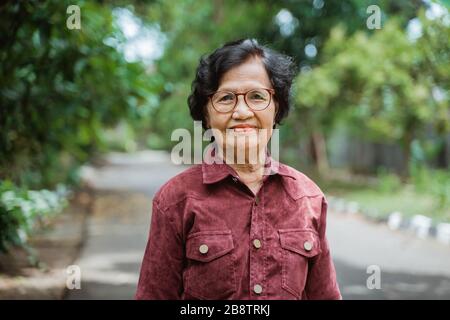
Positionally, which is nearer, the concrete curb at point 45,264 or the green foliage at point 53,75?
the green foliage at point 53,75

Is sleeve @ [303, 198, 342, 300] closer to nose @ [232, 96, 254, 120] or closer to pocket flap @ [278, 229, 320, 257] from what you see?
pocket flap @ [278, 229, 320, 257]

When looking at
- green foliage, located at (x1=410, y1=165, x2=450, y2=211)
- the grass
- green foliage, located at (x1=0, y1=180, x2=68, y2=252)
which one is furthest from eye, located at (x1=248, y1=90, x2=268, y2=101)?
green foliage, located at (x1=410, y1=165, x2=450, y2=211)

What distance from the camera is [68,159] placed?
1656cm

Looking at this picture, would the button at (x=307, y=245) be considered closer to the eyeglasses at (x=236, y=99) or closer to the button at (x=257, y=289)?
the button at (x=257, y=289)

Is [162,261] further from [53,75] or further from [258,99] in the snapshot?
[53,75]

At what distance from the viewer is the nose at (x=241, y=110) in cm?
187

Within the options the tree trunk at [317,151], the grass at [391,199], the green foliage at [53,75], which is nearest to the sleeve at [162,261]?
the green foliage at [53,75]

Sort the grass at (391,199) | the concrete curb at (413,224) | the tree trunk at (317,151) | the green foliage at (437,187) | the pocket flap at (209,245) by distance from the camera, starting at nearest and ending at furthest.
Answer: the pocket flap at (209,245), the concrete curb at (413,224), the green foliage at (437,187), the grass at (391,199), the tree trunk at (317,151)

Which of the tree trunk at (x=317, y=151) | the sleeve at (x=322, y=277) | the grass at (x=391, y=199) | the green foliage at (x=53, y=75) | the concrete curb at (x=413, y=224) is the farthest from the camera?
the tree trunk at (x=317, y=151)

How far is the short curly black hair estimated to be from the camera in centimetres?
191

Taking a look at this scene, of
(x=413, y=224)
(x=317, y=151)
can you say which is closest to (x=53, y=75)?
(x=413, y=224)

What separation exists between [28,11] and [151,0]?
3581 millimetres

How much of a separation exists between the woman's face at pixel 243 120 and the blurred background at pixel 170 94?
0.27 meters

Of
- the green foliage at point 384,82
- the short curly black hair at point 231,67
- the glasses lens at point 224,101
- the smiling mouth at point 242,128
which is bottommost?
the smiling mouth at point 242,128
